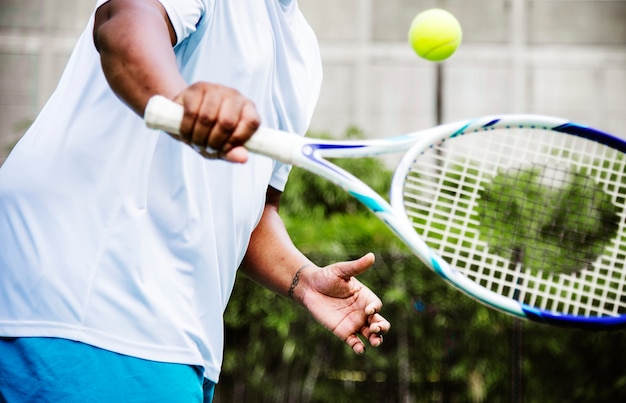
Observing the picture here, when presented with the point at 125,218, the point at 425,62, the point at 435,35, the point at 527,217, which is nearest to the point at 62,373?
the point at 125,218

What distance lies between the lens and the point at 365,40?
25.0ft

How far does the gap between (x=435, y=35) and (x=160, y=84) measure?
251 centimetres

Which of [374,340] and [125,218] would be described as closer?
[125,218]

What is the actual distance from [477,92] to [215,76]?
6363 mm

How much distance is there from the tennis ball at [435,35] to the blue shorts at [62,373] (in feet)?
8.29

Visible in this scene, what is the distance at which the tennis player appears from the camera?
1227 mm

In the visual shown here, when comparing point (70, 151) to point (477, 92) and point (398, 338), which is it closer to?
point (398, 338)

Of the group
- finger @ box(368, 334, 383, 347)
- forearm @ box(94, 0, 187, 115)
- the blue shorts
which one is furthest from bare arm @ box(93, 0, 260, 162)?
finger @ box(368, 334, 383, 347)

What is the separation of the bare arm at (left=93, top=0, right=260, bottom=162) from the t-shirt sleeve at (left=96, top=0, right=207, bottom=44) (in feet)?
0.11

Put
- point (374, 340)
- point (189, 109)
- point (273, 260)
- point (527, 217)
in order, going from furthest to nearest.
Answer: point (527, 217) < point (273, 260) < point (374, 340) < point (189, 109)

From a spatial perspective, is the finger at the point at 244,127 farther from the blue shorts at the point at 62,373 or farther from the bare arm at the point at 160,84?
the blue shorts at the point at 62,373

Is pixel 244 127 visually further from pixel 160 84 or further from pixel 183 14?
pixel 183 14

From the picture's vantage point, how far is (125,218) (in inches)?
51.1

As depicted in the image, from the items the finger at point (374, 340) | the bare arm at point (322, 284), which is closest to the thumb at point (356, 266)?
the bare arm at point (322, 284)
